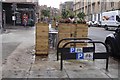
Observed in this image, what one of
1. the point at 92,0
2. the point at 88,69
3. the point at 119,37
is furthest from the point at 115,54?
the point at 92,0

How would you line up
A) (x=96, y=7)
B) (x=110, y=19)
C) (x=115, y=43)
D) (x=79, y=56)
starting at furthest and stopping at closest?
(x=96, y=7) → (x=110, y=19) → (x=115, y=43) → (x=79, y=56)

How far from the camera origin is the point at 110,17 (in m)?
48.2

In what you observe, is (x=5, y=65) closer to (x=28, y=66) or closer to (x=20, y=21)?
(x=28, y=66)

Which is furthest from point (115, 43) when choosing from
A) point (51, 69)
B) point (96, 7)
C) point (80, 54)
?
point (96, 7)

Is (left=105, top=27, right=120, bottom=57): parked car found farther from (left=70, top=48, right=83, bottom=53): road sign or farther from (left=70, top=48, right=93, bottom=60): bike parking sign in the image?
(left=70, top=48, right=83, bottom=53): road sign

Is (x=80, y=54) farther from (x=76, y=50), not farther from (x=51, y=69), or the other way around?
(x=51, y=69)

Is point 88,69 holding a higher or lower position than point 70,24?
lower

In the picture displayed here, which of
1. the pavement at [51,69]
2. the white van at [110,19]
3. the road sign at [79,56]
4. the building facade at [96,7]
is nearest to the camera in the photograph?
the pavement at [51,69]

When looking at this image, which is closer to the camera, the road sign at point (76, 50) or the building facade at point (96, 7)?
the road sign at point (76, 50)

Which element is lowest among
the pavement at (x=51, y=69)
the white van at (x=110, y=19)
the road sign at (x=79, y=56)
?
the pavement at (x=51, y=69)

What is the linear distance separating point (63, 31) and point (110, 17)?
33836 mm

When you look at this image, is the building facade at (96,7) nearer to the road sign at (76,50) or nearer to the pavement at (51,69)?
the pavement at (51,69)

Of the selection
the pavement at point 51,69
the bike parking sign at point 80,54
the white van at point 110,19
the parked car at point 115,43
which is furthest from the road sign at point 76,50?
the white van at point 110,19

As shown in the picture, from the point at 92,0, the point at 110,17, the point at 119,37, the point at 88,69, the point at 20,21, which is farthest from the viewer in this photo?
→ the point at 92,0
